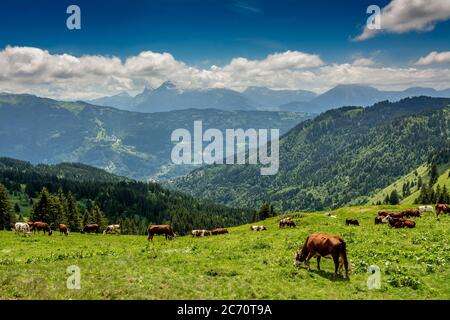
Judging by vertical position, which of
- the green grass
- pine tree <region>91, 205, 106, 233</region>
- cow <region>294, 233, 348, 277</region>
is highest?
cow <region>294, 233, 348, 277</region>

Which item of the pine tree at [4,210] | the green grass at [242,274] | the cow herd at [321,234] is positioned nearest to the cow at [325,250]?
the cow herd at [321,234]

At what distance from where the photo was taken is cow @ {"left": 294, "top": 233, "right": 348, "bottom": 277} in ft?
76.9

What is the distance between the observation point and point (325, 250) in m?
24.0

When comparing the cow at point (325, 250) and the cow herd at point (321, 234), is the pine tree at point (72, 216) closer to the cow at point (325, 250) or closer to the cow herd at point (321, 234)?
the cow herd at point (321, 234)

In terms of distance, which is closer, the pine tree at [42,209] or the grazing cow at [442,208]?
the grazing cow at [442,208]

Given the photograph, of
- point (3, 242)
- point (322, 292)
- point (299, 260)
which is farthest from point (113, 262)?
point (3, 242)

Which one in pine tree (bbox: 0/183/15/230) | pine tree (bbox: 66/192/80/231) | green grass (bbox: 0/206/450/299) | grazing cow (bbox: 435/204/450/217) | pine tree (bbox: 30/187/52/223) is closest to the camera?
green grass (bbox: 0/206/450/299)

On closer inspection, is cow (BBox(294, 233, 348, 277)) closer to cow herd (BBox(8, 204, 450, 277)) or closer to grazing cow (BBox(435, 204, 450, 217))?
cow herd (BBox(8, 204, 450, 277))

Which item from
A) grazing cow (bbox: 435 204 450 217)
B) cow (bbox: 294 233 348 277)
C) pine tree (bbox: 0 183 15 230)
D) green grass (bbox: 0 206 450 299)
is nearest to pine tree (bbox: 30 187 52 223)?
pine tree (bbox: 0 183 15 230)

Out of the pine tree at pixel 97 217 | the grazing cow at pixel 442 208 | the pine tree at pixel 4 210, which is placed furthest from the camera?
the pine tree at pixel 97 217

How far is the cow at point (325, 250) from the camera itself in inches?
923

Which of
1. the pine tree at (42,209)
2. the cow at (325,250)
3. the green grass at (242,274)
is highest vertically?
the cow at (325,250)

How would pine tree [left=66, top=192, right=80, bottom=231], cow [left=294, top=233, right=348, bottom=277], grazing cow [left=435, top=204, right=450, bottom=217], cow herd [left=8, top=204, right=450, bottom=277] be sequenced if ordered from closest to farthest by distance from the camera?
cow [left=294, top=233, right=348, bottom=277] < cow herd [left=8, top=204, right=450, bottom=277] < grazing cow [left=435, top=204, right=450, bottom=217] < pine tree [left=66, top=192, right=80, bottom=231]

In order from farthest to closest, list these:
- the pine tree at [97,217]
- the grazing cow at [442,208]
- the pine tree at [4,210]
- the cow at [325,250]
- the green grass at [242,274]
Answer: the pine tree at [97,217] → the pine tree at [4,210] → the grazing cow at [442,208] → the cow at [325,250] → the green grass at [242,274]
